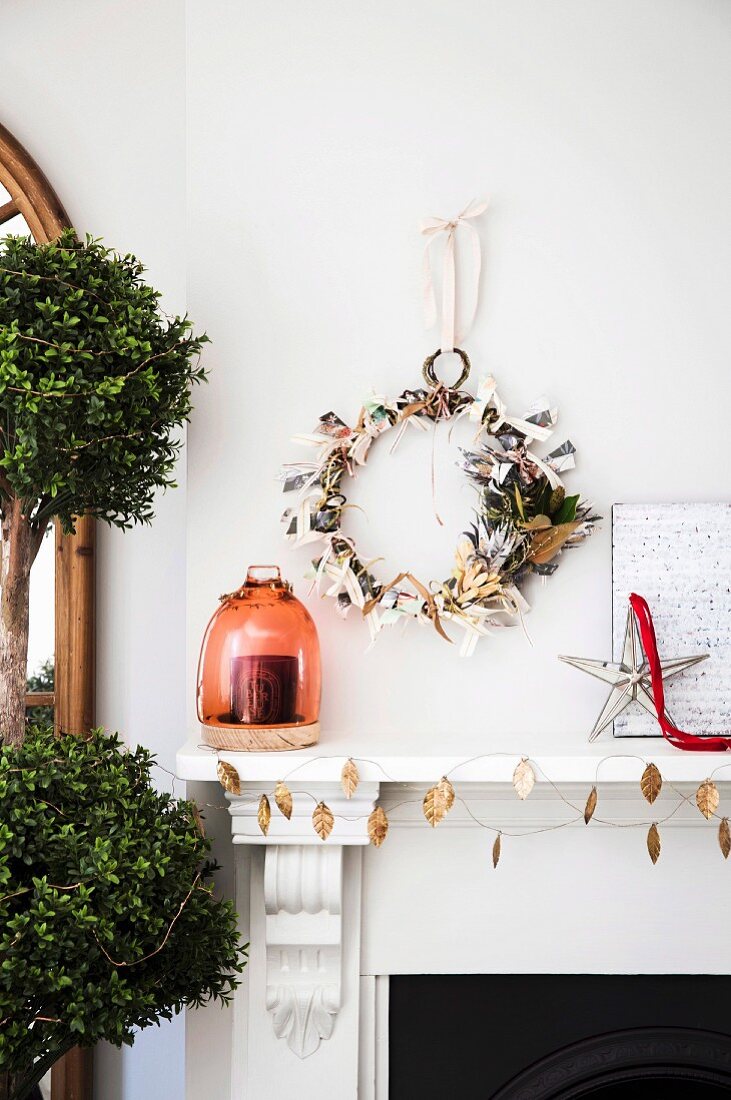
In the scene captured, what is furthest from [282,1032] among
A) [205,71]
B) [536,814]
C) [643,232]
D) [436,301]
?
[205,71]

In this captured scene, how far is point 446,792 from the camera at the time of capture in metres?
1.29

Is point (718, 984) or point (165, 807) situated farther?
point (718, 984)

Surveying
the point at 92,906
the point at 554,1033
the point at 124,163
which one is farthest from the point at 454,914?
the point at 124,163

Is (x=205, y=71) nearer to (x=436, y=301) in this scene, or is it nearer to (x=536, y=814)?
(x=436, y=301)

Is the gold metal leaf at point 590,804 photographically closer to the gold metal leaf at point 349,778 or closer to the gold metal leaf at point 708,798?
the gold metal leaf at point 708,798

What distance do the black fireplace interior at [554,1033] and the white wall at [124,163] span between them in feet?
2.51

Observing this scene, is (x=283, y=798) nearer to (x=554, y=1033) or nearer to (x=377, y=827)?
(x=377, y=827)

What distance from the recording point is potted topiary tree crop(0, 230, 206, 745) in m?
1.19

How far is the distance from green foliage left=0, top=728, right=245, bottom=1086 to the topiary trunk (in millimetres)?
100

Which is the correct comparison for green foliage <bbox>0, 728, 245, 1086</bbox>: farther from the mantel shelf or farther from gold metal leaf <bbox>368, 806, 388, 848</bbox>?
gold metal leaf <bbox>368, 806, 388, 848</bbox>

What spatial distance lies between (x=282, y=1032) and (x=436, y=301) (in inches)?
45.7

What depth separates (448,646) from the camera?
148 centimetres

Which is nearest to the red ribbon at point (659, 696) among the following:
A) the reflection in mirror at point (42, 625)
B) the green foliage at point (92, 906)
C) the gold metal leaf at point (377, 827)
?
the gold metal leaf at point (377, 827)

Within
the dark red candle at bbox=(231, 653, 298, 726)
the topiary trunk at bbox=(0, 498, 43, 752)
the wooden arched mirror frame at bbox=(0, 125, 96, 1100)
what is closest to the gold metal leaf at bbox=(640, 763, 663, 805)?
the dark red candle at bbox=(231, 653, 298, 726)
